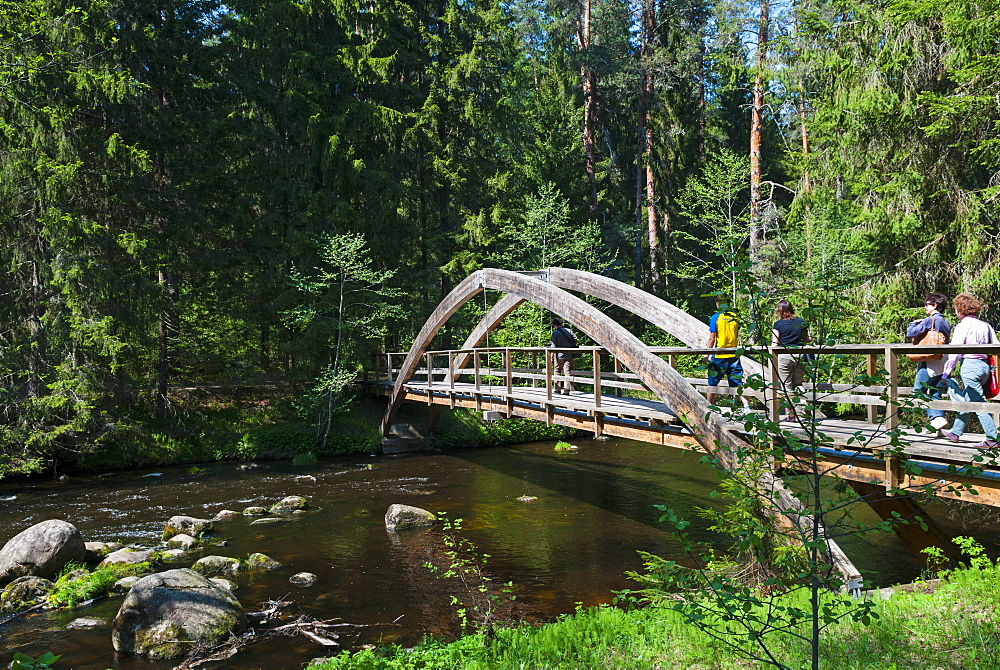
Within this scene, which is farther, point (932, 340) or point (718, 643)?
point (932, 340)

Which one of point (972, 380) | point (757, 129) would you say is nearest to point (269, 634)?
point (972, 380)

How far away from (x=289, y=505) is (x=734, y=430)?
27.3ft

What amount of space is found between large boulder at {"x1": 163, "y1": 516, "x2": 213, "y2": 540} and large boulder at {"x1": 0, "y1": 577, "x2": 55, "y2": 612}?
2.48 meters

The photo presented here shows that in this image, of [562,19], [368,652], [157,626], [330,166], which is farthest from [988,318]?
[562,19]

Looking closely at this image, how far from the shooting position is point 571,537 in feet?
34.1

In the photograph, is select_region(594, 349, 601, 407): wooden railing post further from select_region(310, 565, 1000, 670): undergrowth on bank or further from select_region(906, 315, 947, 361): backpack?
select_region(906, 315, 947, 361): backpack

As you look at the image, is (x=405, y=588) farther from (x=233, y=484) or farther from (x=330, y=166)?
(x=330, y=166)

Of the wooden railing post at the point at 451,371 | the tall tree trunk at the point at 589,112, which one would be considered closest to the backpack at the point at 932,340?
the wooden railing post at the point at 451,371

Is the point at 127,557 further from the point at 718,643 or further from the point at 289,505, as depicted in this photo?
the point at 718,643

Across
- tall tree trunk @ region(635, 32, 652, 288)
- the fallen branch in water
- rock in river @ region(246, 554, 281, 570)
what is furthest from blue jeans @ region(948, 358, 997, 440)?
tall tree trunk @ region(635, 32, 652, 288)

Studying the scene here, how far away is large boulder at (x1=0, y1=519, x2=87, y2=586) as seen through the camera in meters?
8.79

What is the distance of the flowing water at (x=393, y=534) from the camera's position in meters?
7.40

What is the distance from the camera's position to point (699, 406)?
26.5 feet

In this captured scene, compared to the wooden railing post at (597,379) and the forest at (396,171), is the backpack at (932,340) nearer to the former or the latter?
the forest at (396,171)
